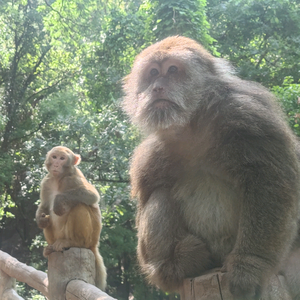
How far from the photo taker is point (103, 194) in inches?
331

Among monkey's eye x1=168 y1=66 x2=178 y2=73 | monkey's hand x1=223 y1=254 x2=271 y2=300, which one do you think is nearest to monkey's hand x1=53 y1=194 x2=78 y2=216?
monkey's eye x1=168 y1=66 x2=178 y2=73

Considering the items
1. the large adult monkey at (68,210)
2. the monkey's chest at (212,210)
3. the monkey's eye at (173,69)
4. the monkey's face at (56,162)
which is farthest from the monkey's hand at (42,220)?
the monkey's eye at (173,69)

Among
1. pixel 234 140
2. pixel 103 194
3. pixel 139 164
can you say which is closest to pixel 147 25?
pixel 103 194

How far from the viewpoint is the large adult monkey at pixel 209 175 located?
2221 mm

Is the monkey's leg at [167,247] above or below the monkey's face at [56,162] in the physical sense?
below

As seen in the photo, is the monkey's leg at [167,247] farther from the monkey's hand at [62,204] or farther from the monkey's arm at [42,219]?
the monkey's arm at [42,219]

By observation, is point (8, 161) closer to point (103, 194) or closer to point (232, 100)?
point (103, 194)

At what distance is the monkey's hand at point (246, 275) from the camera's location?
1993 millimetres

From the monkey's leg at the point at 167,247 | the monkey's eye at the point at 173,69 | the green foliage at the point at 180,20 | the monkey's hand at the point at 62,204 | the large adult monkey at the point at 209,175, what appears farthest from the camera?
the green foliage at the point at 180,20

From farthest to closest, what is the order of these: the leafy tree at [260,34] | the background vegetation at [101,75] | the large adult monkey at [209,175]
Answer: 1. the leafy tree at [260,34]
2. the background vegetation at [101,75]
3. the large adult monkey at [209,175]

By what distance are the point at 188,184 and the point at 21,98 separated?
13098 millimetres

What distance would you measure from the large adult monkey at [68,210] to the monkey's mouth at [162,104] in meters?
1.70

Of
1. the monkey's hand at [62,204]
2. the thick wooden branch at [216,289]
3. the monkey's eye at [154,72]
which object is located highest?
the monkey's eye at [154,72]

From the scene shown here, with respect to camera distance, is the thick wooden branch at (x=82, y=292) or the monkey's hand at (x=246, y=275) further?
the thick wooden branch at (x=82, y=292)
